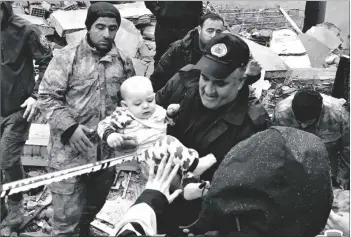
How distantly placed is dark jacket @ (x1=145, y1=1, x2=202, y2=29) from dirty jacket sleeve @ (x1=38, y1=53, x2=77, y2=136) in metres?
2.05

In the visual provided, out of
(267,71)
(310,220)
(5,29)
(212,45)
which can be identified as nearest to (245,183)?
(310,220)

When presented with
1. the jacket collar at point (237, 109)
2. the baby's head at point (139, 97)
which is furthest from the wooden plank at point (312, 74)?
the baby's head at point (139, 97)

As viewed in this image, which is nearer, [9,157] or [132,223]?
[132,223]

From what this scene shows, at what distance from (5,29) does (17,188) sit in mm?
1880

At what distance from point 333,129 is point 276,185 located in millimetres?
2435

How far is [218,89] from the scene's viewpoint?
9.61 feet

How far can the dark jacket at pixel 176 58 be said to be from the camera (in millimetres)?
4449

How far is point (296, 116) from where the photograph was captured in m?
3.84

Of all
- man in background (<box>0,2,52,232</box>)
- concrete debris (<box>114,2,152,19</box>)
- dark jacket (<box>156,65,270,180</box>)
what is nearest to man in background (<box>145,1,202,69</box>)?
concrete debris (<box>114,2,152,19</box>)

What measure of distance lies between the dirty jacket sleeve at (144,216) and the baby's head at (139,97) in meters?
0.96

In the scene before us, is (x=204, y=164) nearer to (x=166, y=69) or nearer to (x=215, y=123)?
(x=215, y=123)

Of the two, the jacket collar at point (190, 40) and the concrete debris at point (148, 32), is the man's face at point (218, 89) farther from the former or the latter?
the concrete debris at point (148, 32)

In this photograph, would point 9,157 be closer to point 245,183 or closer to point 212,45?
point 212,45

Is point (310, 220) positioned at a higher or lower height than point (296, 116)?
higher
